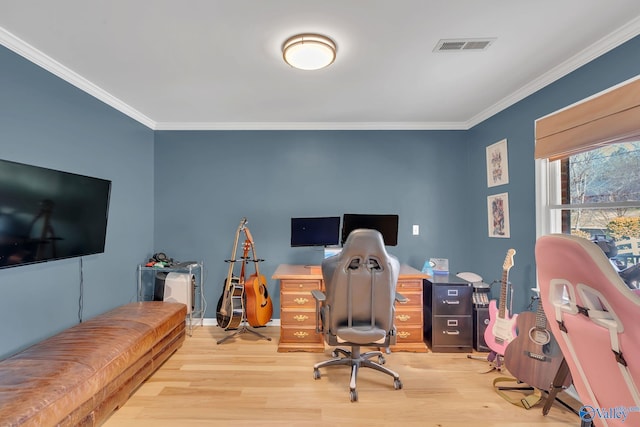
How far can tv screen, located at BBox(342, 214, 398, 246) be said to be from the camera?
3152mm

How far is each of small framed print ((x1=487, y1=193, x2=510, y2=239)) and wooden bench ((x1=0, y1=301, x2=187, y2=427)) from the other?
10.8 feet

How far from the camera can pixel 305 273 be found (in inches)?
116

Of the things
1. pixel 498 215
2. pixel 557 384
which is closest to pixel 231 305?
pixel 557 384

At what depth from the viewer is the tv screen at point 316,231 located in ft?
10.4

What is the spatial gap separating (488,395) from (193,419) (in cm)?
210

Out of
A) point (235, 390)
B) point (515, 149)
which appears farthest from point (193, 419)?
point (515, 149)

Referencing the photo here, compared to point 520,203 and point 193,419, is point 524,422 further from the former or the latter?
point 193,419

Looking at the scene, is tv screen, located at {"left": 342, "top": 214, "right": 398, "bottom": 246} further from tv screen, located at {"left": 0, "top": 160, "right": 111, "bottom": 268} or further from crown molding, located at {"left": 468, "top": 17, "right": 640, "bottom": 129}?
tv screen, located at {"left": 0, "top": 160, "right": 111, "bottom": 268}

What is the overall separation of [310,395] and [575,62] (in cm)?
311

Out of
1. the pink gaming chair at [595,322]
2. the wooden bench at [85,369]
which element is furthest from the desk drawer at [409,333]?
the wooden bench at [85,369]

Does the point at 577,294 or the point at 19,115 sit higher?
the point at 19,115

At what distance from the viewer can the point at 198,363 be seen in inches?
101

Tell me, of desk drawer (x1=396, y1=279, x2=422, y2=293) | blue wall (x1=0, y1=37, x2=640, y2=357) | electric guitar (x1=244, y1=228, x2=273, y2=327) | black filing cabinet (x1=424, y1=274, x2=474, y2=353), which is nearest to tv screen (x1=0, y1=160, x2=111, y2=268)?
blue wall (x1=0, y1=37, x2=640, y2=357)

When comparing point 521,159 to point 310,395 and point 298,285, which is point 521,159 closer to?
point 298,285
